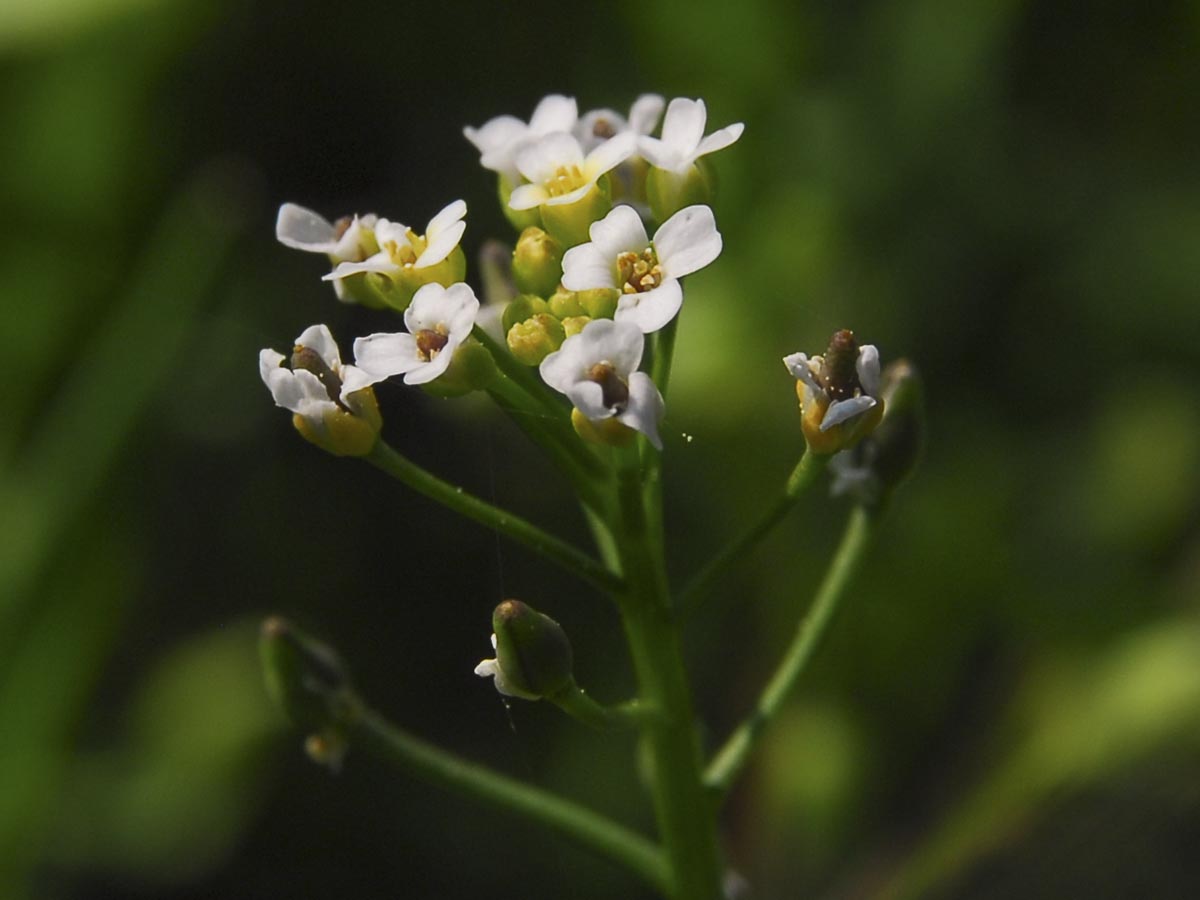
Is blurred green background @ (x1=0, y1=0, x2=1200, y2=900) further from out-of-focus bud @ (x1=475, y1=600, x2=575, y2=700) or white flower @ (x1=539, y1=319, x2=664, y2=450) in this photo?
white flower @ (x1=539, y1=319, x2=664, y2=450)

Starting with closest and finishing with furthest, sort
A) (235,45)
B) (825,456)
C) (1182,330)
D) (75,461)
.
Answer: (825,456)
(75,461)
(1182,330)
(235,45)

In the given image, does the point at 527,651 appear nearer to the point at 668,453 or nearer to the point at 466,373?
the point at 466,373

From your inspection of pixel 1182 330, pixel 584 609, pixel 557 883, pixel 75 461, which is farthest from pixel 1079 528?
pixel 75 461

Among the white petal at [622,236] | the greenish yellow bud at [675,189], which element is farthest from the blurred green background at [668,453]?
the white petal at [622,236]

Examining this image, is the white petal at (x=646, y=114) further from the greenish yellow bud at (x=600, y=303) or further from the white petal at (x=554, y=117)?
the greenish yellow bud at (x=600, y=303)

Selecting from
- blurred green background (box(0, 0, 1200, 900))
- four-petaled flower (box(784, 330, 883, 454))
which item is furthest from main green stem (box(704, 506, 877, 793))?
blurred green background (box(0, 0, 1200, 900))

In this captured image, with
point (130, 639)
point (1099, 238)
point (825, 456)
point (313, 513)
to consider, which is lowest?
point (130, 639)

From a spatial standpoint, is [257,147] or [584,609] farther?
[257,147]

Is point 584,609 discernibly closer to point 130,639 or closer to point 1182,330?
point 130,639

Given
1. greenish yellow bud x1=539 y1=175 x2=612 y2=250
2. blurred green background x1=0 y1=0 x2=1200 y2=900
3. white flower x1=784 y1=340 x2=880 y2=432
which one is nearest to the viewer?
white flower x1=784 y1=340 x2=880 y2=432
